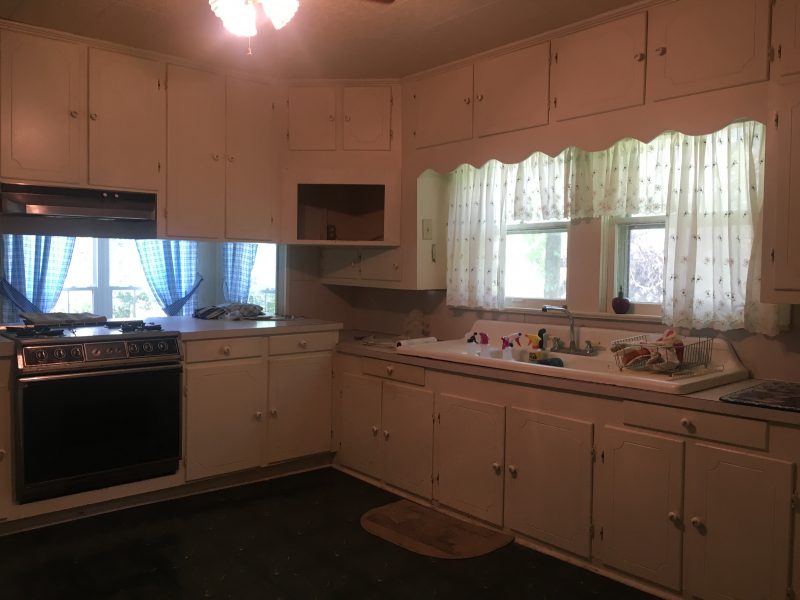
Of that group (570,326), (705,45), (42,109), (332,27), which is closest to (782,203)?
(705,45)

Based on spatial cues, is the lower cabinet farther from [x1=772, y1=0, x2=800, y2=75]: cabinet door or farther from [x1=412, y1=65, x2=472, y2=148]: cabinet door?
[x1=772, y1=0, x2=800, y2=75]: cabinet door

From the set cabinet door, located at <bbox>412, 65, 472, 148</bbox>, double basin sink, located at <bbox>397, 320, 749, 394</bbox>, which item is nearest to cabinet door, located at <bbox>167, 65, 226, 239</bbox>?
cabinet door, located at <bbox>412, 65, 472, 148</bbox>

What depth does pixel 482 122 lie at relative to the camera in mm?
3432

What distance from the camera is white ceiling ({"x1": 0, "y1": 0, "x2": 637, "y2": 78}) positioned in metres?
2.82

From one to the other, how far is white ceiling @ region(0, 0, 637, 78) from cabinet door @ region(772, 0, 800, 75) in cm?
63

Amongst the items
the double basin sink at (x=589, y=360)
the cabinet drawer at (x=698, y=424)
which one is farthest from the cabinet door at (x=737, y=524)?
the double basin sink at (x=589, y=360)

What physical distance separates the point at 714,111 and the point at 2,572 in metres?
3.42

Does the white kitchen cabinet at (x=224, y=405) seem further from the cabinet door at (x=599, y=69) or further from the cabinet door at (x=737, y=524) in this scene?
the cabinet door at (x=737, y=524)

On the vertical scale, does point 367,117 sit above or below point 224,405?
above

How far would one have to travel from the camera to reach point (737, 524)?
215 centimetres

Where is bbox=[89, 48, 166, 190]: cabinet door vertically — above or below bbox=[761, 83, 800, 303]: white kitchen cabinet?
above

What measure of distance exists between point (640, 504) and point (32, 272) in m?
4.86

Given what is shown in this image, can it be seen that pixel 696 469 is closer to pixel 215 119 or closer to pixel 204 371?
pixel 204 371

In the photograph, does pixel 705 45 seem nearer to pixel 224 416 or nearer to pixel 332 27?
pixel 332 27
